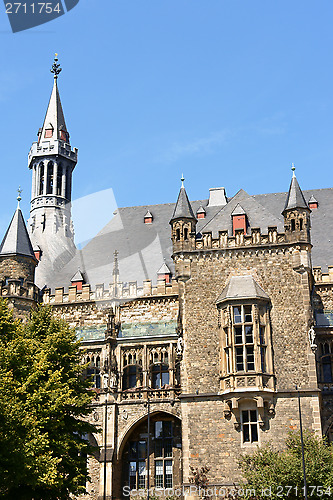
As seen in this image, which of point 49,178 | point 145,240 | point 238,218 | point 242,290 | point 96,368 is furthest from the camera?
point 49,178

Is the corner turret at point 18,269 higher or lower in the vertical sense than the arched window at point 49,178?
lower

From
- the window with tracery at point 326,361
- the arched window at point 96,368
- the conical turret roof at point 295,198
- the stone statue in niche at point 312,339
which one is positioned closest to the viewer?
the stone statue in niche at point 312,339

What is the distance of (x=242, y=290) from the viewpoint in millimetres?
31297

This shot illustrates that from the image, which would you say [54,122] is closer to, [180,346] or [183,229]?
[183,229]

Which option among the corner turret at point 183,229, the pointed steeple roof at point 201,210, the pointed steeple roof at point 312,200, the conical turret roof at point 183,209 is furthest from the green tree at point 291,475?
the pointed steeple roof at point 201,210

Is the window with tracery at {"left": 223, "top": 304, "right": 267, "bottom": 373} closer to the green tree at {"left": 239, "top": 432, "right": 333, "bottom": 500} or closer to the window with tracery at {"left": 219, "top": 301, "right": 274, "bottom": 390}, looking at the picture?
the window with tracery at {"left": 219, "top": 301, "right": 274, "bottom": 390}

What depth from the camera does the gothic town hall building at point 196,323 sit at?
2988 cm

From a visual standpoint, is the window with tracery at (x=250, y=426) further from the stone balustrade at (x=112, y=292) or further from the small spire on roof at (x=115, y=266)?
the small spire on roof at (x=115, y=266)

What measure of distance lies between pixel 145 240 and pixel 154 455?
13.4 metres

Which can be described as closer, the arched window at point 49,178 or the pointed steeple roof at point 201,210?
the pointed steeple roof at point 201,210

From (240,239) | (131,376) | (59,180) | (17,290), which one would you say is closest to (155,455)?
(131,376)

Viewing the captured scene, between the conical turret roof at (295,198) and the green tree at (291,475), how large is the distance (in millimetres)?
10799

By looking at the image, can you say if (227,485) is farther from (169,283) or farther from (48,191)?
(48,191)

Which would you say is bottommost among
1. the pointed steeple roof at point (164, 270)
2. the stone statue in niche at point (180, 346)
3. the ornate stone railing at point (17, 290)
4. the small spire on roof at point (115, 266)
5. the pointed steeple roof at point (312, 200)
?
the stone statue in niche at point (180, 346)
